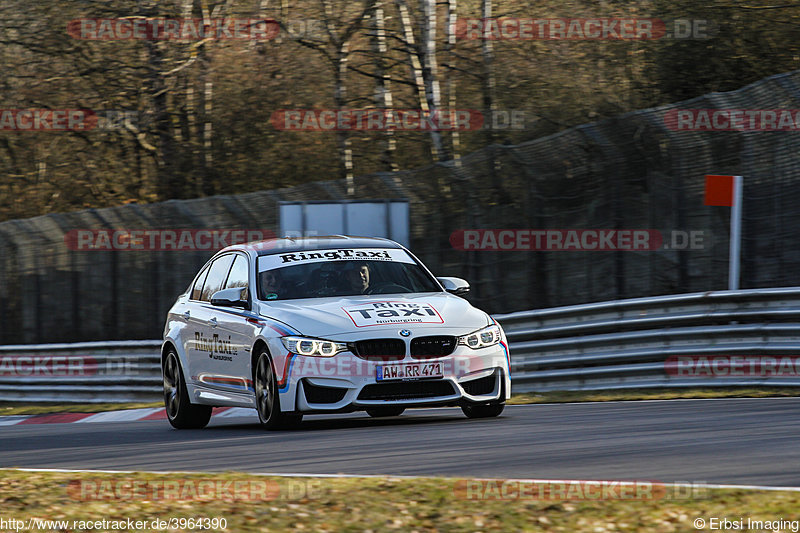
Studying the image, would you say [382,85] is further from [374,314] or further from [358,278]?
[374,314]

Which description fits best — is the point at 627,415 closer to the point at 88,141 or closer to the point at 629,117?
the point at 629,117

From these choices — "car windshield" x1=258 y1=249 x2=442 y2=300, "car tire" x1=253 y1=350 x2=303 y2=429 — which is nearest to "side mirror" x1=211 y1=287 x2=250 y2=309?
"car windshield" x1=258 y1=249 x2=442 y2=300

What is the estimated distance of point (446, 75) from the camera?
94.5 ft

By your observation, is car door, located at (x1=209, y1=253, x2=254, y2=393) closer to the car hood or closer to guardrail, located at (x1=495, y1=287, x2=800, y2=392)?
the car hood

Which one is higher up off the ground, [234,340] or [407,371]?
[234,340]

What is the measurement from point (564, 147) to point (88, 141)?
16298 millimetres

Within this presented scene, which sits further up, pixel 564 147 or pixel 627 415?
pixel 564 147

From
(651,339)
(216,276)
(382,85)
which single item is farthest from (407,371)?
(382,85)

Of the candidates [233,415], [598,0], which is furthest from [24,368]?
[598,0]

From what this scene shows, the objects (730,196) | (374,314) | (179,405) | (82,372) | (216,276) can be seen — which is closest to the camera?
(374,314)

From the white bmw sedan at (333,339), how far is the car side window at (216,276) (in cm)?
2

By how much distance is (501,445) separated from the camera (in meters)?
8.73

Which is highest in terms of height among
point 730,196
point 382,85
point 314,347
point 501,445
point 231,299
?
point 382,85

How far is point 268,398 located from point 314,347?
69cm
